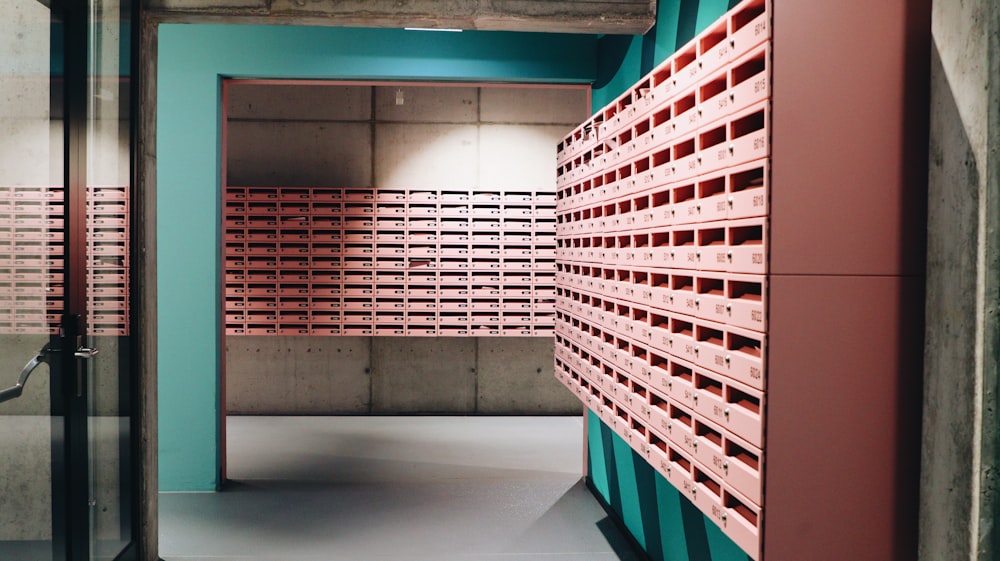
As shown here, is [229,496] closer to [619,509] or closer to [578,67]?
[619,509]

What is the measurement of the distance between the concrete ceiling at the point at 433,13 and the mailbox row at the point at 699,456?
7.10 feet

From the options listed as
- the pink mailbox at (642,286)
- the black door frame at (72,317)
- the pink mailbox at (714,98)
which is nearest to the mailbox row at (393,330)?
the black door frame at (72,317)

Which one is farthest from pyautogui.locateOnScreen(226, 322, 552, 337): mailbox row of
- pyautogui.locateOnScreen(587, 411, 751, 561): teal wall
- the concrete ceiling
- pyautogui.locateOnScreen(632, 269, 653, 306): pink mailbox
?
pyautogui.locateOnScreen(632, 269, 653, 306): pink mailbox

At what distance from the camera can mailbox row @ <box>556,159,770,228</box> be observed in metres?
2.00

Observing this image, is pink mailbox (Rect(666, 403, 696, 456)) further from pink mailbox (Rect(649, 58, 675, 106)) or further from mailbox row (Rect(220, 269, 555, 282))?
mailbox row (Rect(220, 269, 555, 282))

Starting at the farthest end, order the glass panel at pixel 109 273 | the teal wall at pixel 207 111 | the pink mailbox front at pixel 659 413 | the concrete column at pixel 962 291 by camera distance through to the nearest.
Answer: the teal wall at pixel 207 111 → the glass panel at pixel 109 273 → the pink mailbox front at pixel 659 413 → the concrete column at pixel 962 291

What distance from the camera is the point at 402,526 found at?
4.85 meters

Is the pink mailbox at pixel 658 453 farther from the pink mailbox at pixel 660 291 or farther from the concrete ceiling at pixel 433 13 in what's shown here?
the concrete ceiling at pixel 433 13

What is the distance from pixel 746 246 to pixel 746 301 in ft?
0.50

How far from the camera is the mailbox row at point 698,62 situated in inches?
78.4

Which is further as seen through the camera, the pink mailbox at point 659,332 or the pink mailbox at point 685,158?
the pink mailbox at point 659,332

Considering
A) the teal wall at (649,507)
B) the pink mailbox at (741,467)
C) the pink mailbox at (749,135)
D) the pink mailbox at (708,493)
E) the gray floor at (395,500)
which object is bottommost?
the gray floor at (395,500)

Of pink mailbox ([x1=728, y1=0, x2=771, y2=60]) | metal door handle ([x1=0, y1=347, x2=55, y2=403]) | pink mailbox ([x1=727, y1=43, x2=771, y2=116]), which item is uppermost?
pink mailbox ([x1=728, y1=0, x2=771, y2=60])

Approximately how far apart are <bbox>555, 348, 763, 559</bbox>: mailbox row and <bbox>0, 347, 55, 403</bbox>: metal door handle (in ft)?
8.07
